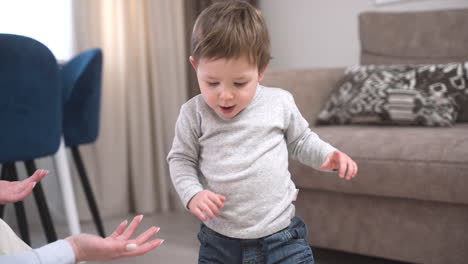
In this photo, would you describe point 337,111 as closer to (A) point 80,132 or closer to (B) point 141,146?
(A) point 80,132

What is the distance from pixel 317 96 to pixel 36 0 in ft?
4.89

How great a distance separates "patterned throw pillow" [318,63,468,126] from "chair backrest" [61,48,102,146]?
0.93 meters

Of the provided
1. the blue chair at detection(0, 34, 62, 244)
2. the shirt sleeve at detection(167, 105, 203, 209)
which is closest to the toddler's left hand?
the shirt sleeve at detection(167, 105, 203, 209)

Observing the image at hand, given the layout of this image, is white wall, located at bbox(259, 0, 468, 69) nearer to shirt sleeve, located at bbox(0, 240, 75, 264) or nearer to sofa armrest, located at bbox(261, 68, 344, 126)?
sofa armrest, located at bbox(261, 68, 344, 126)

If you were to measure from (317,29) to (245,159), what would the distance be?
7.11 feet

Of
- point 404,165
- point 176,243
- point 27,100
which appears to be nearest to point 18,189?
point 27,100

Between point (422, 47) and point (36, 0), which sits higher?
point (36, 0)

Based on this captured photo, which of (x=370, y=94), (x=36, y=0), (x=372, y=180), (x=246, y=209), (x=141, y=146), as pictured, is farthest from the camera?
(x=141, y=146)

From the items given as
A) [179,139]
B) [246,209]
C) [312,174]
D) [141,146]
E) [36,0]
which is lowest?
[141,146]

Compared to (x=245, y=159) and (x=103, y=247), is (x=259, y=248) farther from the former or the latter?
(x=103, y=247)

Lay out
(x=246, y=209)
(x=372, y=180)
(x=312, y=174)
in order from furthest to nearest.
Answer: (x=312, y=174)
(x=372, y=180)
(x=246, y=209)

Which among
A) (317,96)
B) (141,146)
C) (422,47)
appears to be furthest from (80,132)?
(422,47)

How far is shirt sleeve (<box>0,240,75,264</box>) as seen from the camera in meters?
0.68

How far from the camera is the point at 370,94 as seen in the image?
1.97 metres
